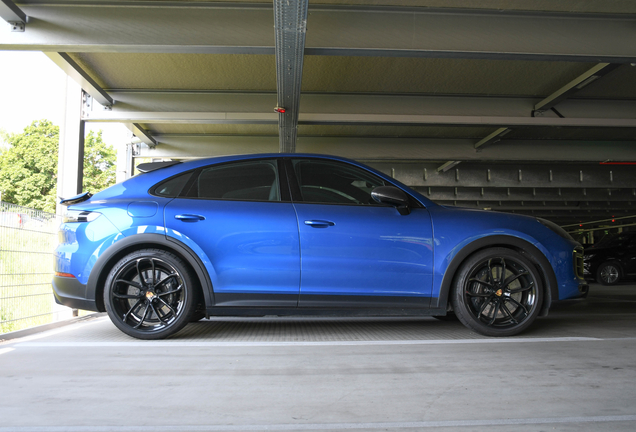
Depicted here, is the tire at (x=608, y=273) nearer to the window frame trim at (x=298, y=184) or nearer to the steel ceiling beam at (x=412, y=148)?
the steel ceiling beam at (x=412, y=148)

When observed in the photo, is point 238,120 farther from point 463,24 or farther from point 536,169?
point 536,169

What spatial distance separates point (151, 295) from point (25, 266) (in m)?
→ 2.14

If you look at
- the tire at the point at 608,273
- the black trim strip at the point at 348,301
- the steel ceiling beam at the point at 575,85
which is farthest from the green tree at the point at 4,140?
the black trim strip at the point at 348,301

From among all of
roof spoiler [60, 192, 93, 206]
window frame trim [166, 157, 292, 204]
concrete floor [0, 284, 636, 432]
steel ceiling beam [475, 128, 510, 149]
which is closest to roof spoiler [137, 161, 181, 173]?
window frame trim [166, 157, 292, 204]

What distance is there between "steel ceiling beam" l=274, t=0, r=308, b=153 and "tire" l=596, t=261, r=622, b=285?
9.83 meters

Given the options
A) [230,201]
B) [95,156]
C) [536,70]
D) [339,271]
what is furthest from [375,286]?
[95,156]

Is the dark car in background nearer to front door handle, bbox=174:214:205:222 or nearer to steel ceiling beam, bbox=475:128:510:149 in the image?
steel ceiling beam, bbox=475:128:510:149

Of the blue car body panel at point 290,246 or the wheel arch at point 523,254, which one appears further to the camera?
the wheel arch at point 523,254

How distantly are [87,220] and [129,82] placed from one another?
5.72 m

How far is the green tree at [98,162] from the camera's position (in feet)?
168

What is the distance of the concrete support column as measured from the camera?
773cm

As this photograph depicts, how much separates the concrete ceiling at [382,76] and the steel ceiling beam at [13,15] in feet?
0.12

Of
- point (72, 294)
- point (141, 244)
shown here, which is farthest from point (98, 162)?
point (141, 244)

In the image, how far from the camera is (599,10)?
5992 millimetres
